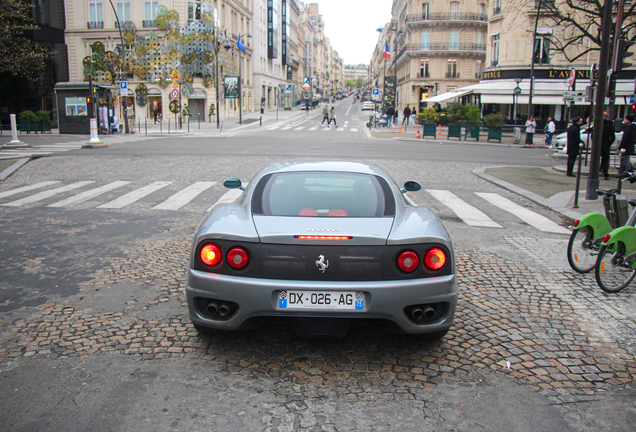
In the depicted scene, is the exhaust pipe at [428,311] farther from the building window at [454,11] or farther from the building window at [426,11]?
the building window at [426,11]

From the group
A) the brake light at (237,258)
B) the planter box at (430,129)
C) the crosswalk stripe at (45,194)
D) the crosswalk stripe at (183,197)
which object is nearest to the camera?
the brake light at (237,258)

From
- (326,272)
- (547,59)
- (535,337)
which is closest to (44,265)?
(326,272)

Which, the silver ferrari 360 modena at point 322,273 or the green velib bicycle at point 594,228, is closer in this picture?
the silver ferrari 360 modena at point 322,273

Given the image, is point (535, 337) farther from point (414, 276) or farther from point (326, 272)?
point (326, 272)

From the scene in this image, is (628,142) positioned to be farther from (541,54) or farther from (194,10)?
(194,10)

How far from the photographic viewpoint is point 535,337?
425 cm

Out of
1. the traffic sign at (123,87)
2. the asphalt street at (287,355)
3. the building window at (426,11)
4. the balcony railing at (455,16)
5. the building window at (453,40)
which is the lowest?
the asphalt street at (287,355)

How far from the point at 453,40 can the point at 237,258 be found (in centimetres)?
6512

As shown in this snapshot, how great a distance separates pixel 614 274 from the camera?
581cm

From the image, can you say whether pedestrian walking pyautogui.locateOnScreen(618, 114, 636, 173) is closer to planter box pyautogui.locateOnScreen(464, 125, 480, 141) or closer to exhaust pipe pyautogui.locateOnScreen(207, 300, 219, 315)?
exhaust pipe pyautogui.locateOnScreen(207, 300, 219, 315)

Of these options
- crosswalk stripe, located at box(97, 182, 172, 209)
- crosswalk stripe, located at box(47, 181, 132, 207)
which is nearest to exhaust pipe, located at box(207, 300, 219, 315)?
crosswalk stripe, located at box(97, 182, 172, 209)

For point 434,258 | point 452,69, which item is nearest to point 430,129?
point 434,258

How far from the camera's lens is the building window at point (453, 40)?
2470 inches

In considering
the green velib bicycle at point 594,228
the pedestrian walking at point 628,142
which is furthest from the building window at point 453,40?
the green velib bicycle at point 594,228
